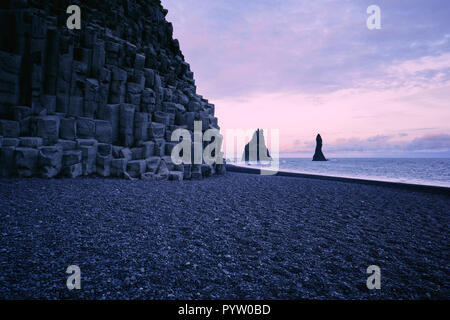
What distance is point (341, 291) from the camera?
14.4 feet

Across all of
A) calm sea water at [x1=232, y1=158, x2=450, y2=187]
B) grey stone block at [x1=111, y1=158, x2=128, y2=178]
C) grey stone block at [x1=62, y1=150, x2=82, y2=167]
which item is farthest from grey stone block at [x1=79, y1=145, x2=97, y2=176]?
calm sea water at [x1=232, y1=158, x2=450, y2=187]

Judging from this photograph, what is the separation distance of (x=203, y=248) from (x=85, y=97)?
1498 cm

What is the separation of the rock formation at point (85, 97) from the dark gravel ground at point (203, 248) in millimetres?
3586

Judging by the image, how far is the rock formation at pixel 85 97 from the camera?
43.0 ft

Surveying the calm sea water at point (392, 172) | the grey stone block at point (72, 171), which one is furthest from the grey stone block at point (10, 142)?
the calm sea water at point (392, 172)

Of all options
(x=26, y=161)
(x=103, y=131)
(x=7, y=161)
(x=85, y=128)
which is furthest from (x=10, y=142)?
(x=103, y=131)

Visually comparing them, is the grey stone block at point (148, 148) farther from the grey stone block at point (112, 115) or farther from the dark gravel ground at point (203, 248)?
the dark gravel ground at point (203, 248)

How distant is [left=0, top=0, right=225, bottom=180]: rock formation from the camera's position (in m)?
13.1

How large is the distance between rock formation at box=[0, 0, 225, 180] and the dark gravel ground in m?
3.59

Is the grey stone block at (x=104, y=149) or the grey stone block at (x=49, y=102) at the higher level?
the grey stone block at (x=49, y=102)

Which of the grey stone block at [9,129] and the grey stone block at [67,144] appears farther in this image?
the grey stone block at [67,144]
